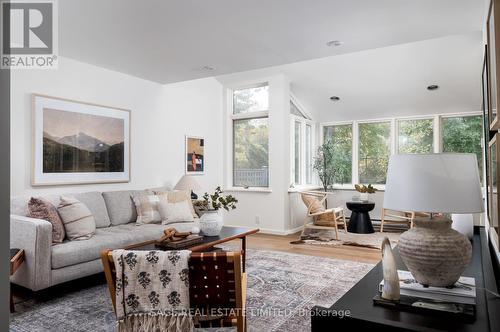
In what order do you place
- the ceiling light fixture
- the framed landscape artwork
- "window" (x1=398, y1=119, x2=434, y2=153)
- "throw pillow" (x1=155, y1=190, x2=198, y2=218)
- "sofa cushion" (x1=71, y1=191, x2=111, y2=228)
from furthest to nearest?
"window" (x1=398, y1=119, x2=434, y2=153) < "throw pillow" (x1=155, y1=190, x2=198, y2=218) < "sofa cushion" (x1=71, y1=191, x2=111, y2=228) < the framed landscape artwork < the ceiling light fixture

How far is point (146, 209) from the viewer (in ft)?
14.0

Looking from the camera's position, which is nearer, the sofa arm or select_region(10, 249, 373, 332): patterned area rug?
select_region(10, 249, 373, 332): patterned area rug

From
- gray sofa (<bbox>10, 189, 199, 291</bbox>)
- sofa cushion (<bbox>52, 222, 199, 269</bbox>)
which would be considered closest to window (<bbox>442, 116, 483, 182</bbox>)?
sofa cushion (<bbox>52, 222, 199, 269</bbox>)

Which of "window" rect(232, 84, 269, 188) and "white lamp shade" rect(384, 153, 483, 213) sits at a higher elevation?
"window" rect(232, 84, 269, 188)

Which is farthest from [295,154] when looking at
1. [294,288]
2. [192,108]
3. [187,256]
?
[187,256]

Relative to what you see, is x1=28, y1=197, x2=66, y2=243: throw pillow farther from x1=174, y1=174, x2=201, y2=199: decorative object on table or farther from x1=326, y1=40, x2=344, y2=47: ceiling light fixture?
x1=326, y1=40, x2=344, y2=47: ceiling light fixture

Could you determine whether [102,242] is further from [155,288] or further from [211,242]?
[155,288]

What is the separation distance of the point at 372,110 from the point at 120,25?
5.39 m

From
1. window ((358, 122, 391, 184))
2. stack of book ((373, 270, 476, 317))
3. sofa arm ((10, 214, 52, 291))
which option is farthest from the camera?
window ((358, 122, 391, 184))

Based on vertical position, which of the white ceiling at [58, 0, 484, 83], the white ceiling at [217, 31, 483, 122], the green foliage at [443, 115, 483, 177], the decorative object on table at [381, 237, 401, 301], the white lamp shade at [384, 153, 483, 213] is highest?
the white ceiling at [217, 31, 483, 122]

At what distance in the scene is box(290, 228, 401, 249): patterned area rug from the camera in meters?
5.25

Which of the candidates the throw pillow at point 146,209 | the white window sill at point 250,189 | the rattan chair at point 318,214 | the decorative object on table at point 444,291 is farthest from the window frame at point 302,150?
the decorative object on table at point 444,291

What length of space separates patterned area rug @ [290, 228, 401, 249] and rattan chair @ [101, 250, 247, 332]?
12.4ft

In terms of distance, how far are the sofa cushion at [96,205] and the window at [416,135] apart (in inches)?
225
